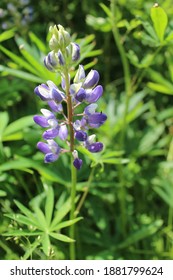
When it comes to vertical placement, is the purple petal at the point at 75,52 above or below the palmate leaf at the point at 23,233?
above

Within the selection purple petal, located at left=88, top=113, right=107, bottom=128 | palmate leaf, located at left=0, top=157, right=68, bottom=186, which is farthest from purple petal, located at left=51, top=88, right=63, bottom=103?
palmate leaf, located at left=0, top=157, right=68, bottom=186

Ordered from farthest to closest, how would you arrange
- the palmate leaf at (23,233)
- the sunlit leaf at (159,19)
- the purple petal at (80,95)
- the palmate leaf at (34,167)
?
the palmate leaf at (34,167) → the sunlit leaf at (159,19) → the palmate leaf at (23,233) → the purple petal at (80,95)

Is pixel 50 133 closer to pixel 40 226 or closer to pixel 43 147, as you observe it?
pixel 43 147

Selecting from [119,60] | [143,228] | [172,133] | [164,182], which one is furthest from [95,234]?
[119,60]

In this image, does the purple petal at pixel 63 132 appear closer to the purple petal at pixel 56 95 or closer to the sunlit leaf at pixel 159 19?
the purple petal at pixel 56 95

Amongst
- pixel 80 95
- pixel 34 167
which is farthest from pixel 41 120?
pixel 34 167

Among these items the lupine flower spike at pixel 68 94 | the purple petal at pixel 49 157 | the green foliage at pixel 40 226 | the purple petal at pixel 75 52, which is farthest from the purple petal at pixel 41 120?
the green foliage at pixel 40 226
